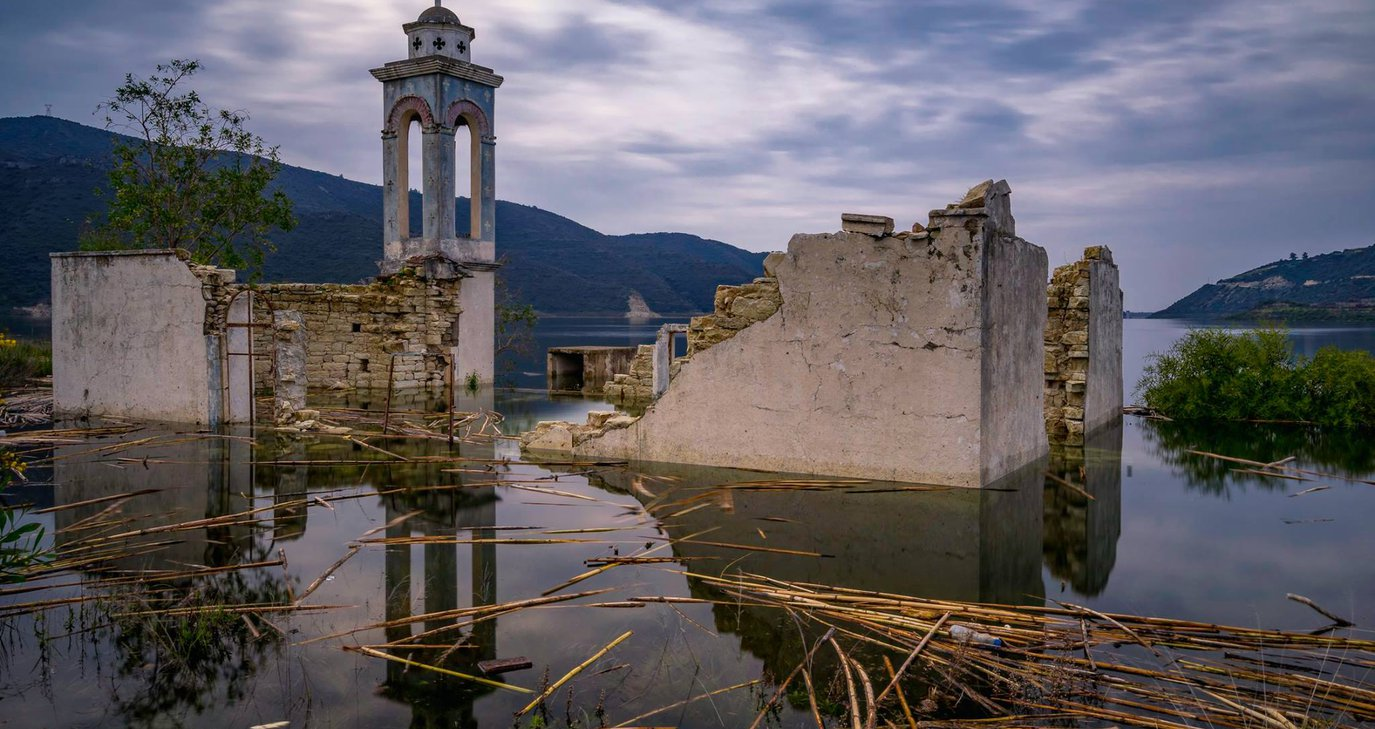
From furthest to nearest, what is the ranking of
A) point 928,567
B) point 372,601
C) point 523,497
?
point 523,497 < point 928,567 < point 372,601

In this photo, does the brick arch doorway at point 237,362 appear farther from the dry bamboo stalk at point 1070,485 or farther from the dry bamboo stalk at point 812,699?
the dry bamboo stalk at point 812,699

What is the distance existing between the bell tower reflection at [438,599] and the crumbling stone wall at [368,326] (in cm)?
1126

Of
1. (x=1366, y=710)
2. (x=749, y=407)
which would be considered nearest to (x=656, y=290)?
(x=749, y=407)

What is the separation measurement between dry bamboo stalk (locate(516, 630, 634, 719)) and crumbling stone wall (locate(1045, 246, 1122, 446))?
33.9 ft

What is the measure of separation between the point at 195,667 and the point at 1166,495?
30.1 feet

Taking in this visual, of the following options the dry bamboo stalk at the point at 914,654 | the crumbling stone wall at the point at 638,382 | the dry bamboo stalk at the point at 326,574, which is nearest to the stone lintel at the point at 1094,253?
the crumbling stone wall at the point at 638,382

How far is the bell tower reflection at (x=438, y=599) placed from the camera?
171 inches

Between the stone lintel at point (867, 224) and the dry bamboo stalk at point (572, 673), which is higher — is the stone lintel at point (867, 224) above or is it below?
above

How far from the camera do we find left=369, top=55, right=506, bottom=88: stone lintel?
20.3m

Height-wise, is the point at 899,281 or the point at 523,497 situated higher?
the point at 899,281

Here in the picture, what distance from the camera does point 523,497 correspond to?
29.7 feet

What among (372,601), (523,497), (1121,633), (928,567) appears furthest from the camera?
(523,497)

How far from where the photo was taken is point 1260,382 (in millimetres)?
16344

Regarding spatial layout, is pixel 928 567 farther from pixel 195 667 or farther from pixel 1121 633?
pixel 195 667
